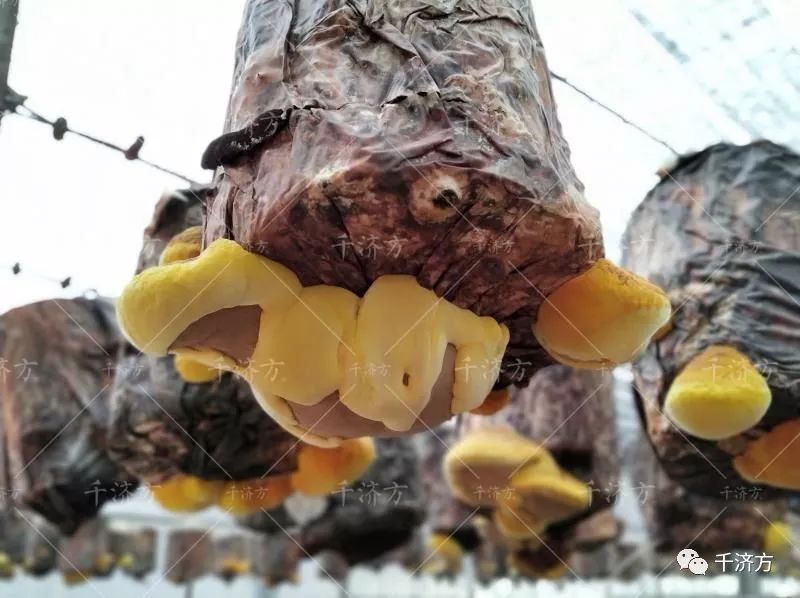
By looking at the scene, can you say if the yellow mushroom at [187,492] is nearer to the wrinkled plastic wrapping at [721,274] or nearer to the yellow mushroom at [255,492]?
the yellow mushroom at [255,492]

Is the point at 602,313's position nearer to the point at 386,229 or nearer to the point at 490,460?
the point at 386,229

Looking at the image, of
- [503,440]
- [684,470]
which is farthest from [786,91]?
[503,440]

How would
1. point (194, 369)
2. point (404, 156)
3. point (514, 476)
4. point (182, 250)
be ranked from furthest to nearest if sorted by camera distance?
1. point (514, 476)
2. point (194, 369)
3. point (182, 250)
4. point (404, 156)

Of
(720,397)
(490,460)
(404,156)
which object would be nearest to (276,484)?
(490,460)

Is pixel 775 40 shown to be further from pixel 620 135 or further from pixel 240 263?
pixel 240 263

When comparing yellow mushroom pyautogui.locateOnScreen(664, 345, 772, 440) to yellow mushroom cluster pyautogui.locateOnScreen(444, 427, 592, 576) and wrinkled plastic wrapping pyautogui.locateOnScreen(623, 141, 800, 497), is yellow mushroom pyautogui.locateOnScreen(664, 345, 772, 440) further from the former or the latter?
yellow mushroom cluster pyautogui.locateOnScreen(444, 427, 592, 576)

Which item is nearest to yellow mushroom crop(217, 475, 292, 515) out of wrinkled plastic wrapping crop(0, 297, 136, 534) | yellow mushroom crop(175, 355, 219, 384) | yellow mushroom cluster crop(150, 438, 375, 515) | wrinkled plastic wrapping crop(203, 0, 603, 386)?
yellow mushroom cluster crop(150, 438, 375, 515)
